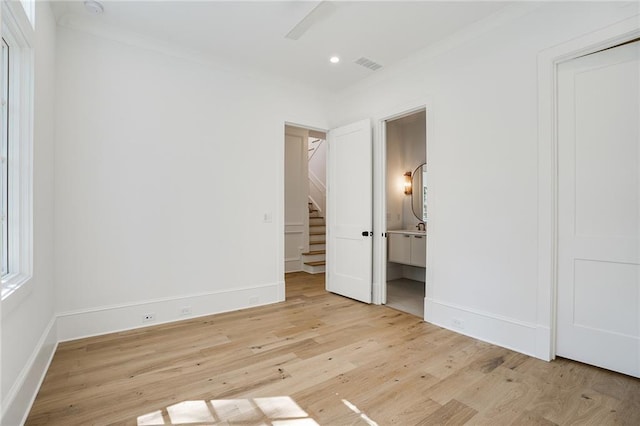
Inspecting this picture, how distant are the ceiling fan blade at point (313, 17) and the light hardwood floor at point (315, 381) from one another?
116 inches

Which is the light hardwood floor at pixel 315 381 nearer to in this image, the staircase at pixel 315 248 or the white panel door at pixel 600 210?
the white panel door at pixel 600 210

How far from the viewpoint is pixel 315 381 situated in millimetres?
2246

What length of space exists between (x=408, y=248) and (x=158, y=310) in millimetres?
3557

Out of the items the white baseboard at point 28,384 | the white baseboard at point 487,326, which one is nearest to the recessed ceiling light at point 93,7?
the white baseboard at point 28,384

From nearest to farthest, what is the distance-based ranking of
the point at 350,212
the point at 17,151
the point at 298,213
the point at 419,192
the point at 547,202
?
the point at 17,151 < the point at 547,202 < the point at 350,212 < the point at 419,192 < the point at 298,213

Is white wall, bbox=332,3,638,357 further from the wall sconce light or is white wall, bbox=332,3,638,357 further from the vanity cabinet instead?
the wall sconce light

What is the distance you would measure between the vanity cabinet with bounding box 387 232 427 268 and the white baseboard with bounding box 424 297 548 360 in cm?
136

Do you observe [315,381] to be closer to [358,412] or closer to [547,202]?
[358,412]

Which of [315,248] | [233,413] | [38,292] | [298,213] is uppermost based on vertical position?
[298,213]

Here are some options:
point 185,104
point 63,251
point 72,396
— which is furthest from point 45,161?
point 72,396

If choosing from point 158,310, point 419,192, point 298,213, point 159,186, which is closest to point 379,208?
point 419,192

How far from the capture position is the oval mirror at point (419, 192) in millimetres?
5449

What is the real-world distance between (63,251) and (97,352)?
97cm

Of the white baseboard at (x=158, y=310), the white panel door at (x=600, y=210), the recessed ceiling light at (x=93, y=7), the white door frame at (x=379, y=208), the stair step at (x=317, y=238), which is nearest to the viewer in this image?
the white panel door at (x=600, y=210)
